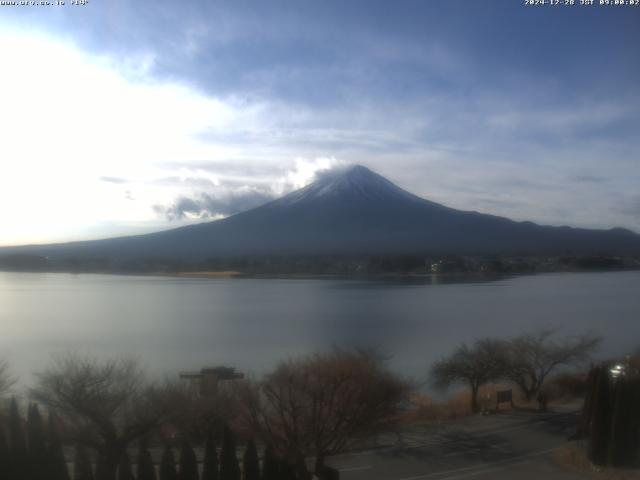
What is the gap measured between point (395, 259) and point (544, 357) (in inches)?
682

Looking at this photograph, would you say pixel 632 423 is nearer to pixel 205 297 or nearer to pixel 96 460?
pixel 96 460

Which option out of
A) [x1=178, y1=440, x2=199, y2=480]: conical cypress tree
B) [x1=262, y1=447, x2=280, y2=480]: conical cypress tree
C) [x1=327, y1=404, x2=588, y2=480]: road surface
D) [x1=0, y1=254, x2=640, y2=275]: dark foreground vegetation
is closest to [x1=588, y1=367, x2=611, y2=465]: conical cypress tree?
[x1=327, y1=404, x2=588, y2=480]: road surface

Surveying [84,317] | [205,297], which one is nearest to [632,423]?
[84,317]

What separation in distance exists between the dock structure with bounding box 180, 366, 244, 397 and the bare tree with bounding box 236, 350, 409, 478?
0.73 metres

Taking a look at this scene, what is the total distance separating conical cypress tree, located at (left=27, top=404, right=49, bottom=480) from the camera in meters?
3.91

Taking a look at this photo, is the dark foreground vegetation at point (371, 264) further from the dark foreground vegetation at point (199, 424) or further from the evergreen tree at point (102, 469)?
the evergreen tree at point (102, 469)

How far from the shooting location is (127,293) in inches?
809

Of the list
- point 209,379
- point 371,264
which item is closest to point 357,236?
point 371,264

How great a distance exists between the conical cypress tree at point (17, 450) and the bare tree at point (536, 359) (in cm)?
606

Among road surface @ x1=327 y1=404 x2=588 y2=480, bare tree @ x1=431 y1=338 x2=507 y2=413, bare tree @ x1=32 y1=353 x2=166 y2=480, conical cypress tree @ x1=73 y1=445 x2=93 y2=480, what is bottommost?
road surface @ x1=327 y1=404 x2=588 y2=480

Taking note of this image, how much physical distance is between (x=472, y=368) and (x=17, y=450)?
599 cm

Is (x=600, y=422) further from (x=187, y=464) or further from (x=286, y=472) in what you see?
(x=187, y=464)

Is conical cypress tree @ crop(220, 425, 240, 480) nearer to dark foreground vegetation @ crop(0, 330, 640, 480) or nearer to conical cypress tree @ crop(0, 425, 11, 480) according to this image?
dark foreground vegetation @ crop(0, 330, 640, 480)

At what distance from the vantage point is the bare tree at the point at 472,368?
27.8 ft
